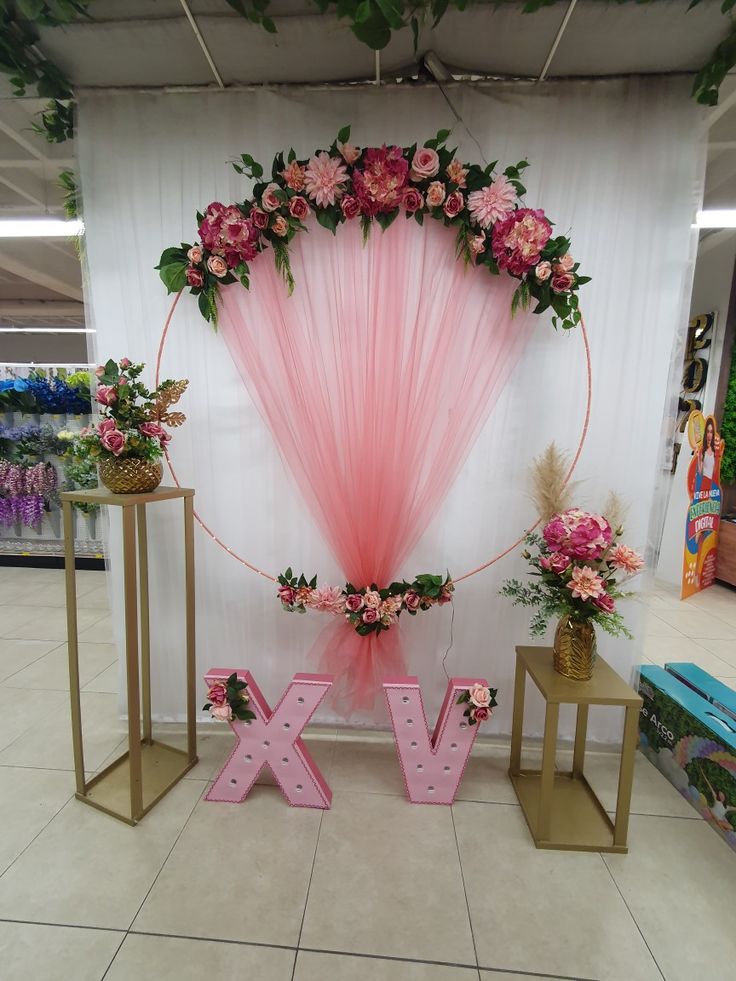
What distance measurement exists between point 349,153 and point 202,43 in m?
0.54

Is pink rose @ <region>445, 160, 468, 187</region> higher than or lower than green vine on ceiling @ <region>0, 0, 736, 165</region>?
lower

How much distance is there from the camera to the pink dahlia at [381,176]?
5.36ft

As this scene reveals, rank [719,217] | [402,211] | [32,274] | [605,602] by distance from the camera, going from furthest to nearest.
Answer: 1. [32,274]
2. [719,217]
3. [402,211]
4. [605,602]

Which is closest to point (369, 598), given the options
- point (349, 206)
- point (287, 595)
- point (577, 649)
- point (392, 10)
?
point (287, 595)

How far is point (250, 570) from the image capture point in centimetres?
203

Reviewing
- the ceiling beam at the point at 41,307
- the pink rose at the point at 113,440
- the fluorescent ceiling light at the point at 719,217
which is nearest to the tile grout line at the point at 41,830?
the pink rose at the point at 113,440

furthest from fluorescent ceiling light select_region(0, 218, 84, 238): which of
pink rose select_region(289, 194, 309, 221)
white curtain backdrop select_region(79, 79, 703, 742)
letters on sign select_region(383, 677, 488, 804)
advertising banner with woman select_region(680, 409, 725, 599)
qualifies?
advertising banner with woman select_region(680, 409, 725, 599)

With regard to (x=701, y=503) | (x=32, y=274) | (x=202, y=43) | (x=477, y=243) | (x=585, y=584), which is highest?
(x=32, y=274)

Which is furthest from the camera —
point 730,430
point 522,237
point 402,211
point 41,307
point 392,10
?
point 41,307

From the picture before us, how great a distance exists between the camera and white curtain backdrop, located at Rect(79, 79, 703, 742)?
1.74m

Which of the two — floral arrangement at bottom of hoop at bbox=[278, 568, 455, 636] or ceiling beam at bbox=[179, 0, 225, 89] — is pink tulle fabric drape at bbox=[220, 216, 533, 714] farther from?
ceiling beam at bbox=[179, 0, 225, 89]

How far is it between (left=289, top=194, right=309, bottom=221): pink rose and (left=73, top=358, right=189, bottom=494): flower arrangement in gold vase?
73 cm

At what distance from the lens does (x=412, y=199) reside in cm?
166

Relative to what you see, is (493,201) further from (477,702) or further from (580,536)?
(477,702)
